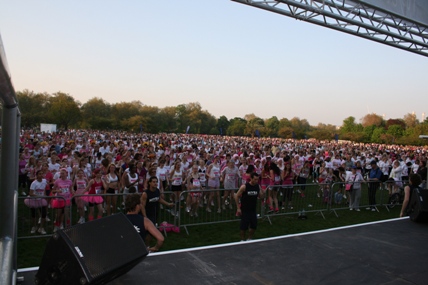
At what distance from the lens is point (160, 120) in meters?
92.0

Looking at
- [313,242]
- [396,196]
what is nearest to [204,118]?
[396,196]

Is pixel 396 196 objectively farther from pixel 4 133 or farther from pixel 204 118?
pixel 204 118

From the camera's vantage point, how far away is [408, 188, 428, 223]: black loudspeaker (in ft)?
25.6

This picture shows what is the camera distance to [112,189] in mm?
9586

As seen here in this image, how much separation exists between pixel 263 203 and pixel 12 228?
24.1 ft

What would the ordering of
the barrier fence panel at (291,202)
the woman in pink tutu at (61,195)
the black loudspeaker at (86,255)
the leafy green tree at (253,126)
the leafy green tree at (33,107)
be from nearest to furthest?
the black loudspeaker at (86,255)
the woman in pink tutu at (61,195)
the barrier fence panel at (291,202)
the leafy green tree at (33,107)
the leafy green tree at (253,126)

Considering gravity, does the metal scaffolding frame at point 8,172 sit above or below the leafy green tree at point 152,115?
below

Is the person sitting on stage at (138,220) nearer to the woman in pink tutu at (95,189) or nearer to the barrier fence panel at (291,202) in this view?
the woman in pink tutu at (95,189)

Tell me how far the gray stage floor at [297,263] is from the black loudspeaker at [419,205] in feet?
4.76

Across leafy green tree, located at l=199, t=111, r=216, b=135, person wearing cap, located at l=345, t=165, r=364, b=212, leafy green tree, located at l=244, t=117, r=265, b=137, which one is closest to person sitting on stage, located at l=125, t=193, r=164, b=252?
person wearing cap, located at l=345, t=165, r=364, b=212

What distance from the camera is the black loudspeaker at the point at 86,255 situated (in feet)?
10.3

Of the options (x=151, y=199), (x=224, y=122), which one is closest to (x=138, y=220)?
(x=151, y=199)

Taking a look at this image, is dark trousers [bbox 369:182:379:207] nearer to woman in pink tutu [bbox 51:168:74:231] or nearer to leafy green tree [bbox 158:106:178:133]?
woman in pink tutu [bbox 51:168:74:231]

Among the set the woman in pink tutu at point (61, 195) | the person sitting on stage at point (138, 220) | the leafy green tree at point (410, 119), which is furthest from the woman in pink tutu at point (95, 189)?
the leafy green tree at point (410, 119)
